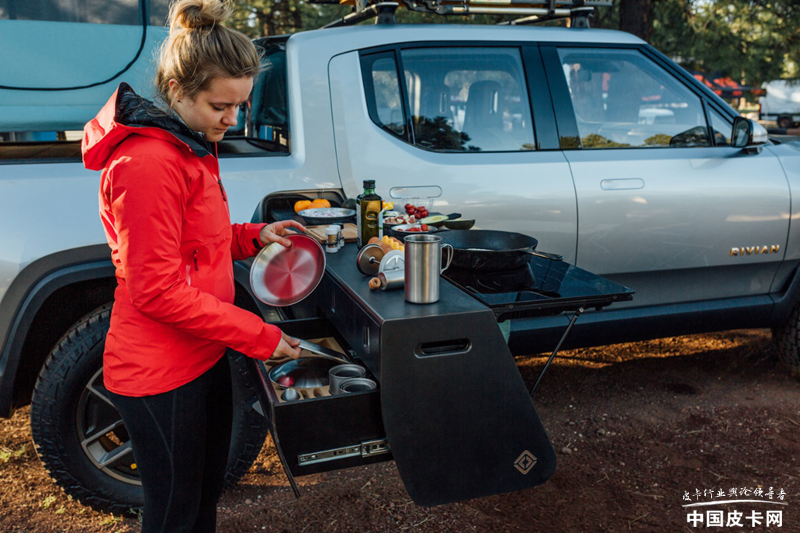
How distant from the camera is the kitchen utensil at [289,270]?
224cm

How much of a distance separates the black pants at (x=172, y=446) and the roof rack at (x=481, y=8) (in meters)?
2.28

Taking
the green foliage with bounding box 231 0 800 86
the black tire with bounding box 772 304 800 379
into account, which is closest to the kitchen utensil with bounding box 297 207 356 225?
the black tire with bounding box 772 304 800 379

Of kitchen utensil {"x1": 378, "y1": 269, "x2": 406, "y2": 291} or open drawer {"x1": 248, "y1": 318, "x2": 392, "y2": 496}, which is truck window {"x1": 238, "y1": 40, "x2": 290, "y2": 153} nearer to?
kitchen utensil {"x1": 378, "y1": 269, "x2": 406, "y2": 291}

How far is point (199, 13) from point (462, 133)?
2002 mm

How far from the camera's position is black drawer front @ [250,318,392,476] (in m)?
1.74

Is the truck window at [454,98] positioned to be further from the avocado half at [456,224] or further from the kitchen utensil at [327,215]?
the avocado half at [456,224]

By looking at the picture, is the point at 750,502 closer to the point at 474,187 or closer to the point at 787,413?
the point at 787,413

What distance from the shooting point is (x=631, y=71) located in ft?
12.6

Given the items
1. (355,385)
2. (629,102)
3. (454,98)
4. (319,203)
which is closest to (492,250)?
(355,385)

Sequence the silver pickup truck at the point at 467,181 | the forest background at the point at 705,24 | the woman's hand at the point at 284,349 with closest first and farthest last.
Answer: the woman's hand at the point at 284,349, the silver pickup truck at the point at 467,181, the forest background at the point at 705,24

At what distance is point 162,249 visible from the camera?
157 cm

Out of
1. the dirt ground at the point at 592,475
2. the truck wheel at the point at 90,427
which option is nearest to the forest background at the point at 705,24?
the dirt ground at the point at 592,475

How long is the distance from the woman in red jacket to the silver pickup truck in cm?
94

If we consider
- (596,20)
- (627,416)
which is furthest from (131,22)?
(596,20)
